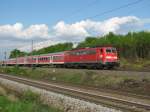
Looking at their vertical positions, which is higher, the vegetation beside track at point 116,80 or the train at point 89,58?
the train at point 89,58

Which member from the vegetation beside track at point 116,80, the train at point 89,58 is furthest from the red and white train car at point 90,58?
the vegetation beside track at point 116,80

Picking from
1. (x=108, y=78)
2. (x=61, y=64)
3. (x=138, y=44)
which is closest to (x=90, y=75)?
(x=108, y=78)

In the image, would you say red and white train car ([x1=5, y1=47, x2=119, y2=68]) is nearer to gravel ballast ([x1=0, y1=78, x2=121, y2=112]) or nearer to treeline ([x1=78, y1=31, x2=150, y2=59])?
treeline ([x1=78, y1=31, x2=150, y2=59])

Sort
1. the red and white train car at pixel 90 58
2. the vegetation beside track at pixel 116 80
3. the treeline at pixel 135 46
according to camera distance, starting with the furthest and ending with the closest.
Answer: the treeline at pixel 135 46 → the red and white train car at pixel 90 58 → the vegetation beside track at pixel 116 80

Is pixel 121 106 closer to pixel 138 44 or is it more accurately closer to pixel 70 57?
pixel 70 57

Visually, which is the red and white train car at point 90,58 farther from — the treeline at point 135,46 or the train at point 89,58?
the treeline at point 135,46

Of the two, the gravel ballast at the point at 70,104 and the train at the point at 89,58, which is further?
the train at the point at 89,58

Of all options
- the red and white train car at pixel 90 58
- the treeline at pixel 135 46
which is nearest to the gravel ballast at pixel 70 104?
the red and white train car at pixel 90 58

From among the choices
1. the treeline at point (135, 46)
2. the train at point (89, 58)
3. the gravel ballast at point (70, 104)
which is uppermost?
the treeline at point (135, 46)

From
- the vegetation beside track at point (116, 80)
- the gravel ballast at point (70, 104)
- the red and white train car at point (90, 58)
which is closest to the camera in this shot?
the gravel ballast at point (70, 104)

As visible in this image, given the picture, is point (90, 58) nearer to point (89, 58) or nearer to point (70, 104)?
point (89, 58)

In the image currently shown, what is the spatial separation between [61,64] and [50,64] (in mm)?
7851

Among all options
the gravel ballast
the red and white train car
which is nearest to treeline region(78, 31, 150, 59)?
the red and white train car

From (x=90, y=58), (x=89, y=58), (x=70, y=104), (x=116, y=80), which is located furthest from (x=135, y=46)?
(x=70, y=104)
